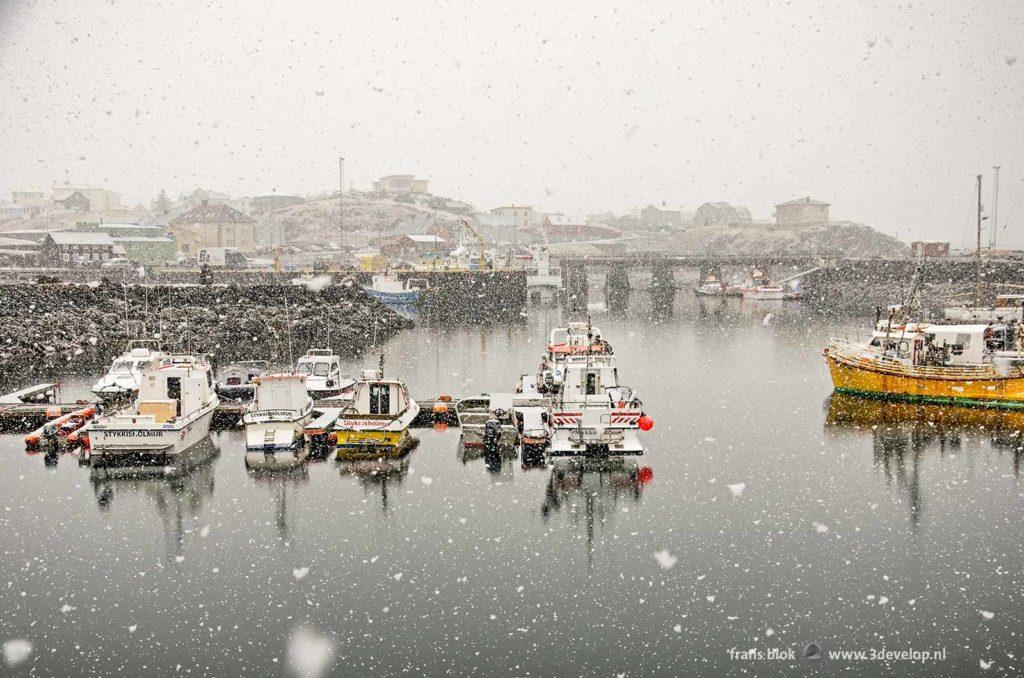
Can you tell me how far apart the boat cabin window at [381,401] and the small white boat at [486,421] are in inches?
61.4

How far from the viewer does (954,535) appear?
37.7ft

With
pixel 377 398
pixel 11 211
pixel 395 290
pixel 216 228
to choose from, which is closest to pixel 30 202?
pixel 11 211

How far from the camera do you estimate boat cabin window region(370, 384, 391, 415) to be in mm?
15305

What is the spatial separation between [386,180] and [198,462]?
15003 cm

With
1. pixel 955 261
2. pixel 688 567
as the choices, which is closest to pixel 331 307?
pixel 688 567

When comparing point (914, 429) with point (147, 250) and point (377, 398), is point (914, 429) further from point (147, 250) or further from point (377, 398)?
point (147, 250)

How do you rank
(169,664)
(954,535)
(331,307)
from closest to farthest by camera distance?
(169,664), (954,535), (331,307)

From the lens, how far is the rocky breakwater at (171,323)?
1156 inches

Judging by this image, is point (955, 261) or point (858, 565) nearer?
point (858, 565)

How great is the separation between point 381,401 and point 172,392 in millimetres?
4000

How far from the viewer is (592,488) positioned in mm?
13234

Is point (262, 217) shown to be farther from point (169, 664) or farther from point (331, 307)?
point (169, 664)

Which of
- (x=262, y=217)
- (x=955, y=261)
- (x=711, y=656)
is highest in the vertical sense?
(x=262, y=217)

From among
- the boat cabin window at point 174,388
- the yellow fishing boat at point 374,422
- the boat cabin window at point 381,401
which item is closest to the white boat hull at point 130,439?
the boat cabin window at point 174,388
